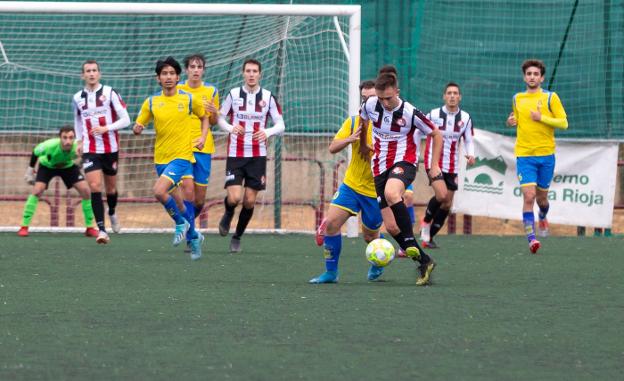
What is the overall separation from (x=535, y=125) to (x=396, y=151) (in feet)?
14.1

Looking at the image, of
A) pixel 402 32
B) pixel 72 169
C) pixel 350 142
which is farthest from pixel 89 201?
pixel 350 142

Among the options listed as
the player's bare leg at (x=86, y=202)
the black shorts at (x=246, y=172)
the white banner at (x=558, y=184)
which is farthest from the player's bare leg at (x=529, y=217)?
the player's bare leg at (x=86, y=202)

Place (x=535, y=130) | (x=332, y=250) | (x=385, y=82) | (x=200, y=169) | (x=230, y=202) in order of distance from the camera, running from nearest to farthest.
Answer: (x=385, y=82), (x=332, y=250), (x=230, y=202), (x=200, y=169), (x=535, y=130)

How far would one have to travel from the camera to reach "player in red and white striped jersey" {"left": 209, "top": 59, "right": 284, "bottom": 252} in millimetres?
11805

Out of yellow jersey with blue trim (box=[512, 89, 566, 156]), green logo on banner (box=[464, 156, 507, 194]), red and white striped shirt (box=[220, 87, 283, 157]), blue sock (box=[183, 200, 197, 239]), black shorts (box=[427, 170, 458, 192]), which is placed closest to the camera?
blue sock (box=[183, 200, 197, 239])

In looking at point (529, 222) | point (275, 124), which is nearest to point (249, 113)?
point (275, 124)

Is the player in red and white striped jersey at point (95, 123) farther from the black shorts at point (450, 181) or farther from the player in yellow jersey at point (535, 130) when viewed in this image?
the player in yellow jersey at point (535, 130)

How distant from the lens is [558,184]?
15.1m

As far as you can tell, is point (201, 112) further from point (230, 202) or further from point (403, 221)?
point (403, 221)

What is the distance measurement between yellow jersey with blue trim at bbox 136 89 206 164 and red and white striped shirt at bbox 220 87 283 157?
1.29 m

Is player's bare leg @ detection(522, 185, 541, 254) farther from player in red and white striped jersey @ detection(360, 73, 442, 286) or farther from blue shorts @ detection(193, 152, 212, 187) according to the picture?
player in red and white striped jersey @ detection(360, 73, 442, 286)

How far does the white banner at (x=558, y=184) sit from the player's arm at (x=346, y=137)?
686 centimetres

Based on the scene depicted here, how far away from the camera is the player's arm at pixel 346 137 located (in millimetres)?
8219

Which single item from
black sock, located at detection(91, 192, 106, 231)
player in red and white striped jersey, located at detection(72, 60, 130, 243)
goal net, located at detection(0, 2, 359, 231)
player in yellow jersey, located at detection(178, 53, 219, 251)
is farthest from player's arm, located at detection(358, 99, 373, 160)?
goal net, located at detection(0, 2, 359, 231)
